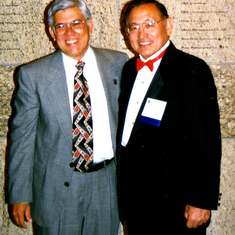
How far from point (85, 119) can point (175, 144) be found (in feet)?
1.99

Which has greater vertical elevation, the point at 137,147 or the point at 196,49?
the point at 196,49

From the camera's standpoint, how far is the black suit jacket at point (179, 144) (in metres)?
1.40

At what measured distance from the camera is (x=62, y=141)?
1.67m

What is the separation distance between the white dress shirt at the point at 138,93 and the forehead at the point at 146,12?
0.20 meters

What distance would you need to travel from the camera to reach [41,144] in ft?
5.75

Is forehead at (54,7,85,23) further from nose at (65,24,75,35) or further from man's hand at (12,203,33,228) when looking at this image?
man's hand at (12,203,33,228)

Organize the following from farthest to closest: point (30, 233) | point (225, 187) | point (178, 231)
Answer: point (30, 233)
point (225, 187)
point (178, 231)

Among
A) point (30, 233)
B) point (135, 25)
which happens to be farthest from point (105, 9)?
point (30, 233)

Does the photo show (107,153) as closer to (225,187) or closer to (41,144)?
(41,144)

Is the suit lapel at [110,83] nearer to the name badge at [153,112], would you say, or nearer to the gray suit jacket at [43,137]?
the gray suit jacket at [43,137]

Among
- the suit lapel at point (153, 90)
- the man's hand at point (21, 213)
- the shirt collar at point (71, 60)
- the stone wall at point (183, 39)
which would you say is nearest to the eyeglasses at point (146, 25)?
the suit lapel at point (153, 90)

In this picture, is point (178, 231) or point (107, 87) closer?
point (178, 231)

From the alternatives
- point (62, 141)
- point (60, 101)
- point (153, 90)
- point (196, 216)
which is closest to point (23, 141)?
point (62, 141)

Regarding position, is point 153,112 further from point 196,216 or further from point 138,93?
point 196,216
